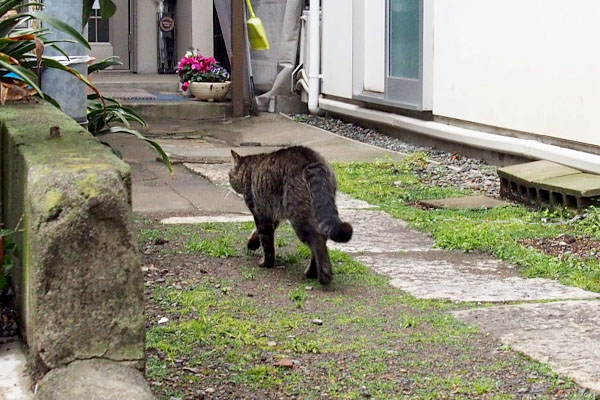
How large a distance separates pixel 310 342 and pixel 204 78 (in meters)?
10.1

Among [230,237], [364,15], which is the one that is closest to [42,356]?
[230,237]

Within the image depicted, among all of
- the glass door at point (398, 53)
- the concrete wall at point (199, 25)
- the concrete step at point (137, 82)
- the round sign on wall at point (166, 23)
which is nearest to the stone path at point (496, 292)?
the glass door at point (398, 53)

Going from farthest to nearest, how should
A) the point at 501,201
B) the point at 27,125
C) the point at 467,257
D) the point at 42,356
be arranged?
the point at 501,201 → the point at 467,257 → the point at 27,125 → the point at 42,356

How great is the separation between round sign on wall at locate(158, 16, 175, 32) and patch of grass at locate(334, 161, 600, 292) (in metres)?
8.74

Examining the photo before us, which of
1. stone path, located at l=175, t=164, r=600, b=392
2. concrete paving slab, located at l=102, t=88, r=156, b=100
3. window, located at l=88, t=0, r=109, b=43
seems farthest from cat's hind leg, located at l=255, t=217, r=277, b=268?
window, located at l=88, t=0, r=109, b=43

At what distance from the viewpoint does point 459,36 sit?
10.4m

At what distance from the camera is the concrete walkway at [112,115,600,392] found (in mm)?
4570

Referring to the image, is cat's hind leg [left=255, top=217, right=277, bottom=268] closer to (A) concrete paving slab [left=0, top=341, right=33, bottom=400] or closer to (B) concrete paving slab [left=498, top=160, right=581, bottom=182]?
(A) concrete paving slab [left=0, top=341, right=33, bottom=400]

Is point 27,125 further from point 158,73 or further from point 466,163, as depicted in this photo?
point 158,73

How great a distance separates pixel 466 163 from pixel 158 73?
8.78 metres

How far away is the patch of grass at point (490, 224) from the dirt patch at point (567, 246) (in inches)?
3.5

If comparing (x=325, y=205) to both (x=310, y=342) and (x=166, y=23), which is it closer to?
(x=310, y=342)

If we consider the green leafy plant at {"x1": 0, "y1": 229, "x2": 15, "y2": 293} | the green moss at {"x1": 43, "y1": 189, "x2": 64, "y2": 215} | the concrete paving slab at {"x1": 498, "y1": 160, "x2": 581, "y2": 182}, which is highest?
the green moss at {"x1": 43, "y1": 189, "x2": 64, "y2": 215}

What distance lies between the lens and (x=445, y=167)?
9.81 m
